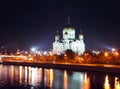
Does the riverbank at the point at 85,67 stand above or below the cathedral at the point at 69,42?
below

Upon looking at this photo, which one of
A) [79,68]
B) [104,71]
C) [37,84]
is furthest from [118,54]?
[37,84]

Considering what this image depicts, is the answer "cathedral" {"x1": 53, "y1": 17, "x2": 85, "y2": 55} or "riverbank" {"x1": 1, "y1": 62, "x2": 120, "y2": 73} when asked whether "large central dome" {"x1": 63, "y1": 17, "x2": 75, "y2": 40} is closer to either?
"cathedral" {"x1": 53, "y1": 17, "x2": 85, "y2": 55}

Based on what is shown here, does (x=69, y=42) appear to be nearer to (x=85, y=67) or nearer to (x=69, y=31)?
→ (x=69, y=31)

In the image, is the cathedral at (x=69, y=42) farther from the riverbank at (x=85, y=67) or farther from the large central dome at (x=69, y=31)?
the riverbank at (x=85, y=67)

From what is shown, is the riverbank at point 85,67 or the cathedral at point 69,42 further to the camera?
the cathedral at point 69,42

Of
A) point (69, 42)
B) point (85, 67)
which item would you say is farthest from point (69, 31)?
point (85, 67)

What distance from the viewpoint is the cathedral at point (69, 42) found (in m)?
132

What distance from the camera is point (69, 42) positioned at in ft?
434

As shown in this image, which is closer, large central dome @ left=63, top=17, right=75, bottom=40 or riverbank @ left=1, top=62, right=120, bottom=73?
riverbank @ left=1, top=62, right=120, bottom=73

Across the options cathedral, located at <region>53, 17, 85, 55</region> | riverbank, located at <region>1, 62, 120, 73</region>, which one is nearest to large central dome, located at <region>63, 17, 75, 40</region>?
cathedral, located at <region>53, 17, 85, 55</region>

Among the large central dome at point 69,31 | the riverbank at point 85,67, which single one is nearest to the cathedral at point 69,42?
the large central dome at point 69,31

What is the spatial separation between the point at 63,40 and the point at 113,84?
9054cm

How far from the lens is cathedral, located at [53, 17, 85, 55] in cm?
13206

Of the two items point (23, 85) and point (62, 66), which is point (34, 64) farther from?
point (23, 85)
